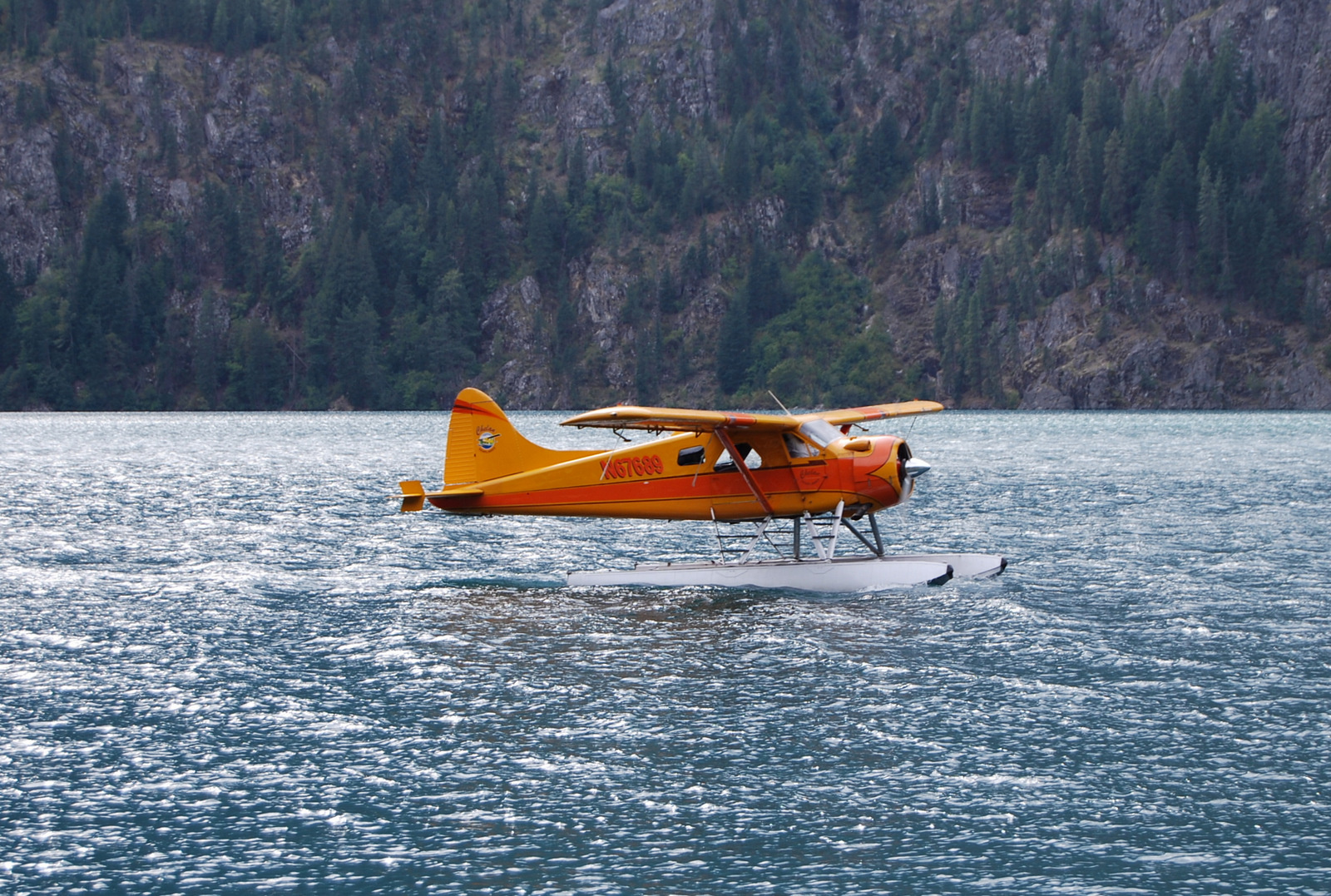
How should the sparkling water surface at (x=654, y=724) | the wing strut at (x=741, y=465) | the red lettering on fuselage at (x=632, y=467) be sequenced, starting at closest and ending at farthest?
the sparkling water surface at (x=654, y=724), the wing strut at (x=741, y=465), the red lettering on fuselage at (x=632, y=467)

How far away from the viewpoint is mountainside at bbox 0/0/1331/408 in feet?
461

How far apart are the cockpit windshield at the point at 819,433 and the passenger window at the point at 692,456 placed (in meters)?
2.14

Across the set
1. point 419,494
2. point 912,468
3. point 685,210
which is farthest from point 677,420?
point 685,210

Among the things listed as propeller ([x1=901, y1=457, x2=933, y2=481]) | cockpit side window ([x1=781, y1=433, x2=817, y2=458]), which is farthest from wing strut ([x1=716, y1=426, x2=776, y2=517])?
propeller ([x1=901, y1=457, x2=933, y2=481])

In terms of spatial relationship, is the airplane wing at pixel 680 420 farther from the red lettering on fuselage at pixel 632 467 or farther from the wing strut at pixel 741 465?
the red lettering on fuselage at pixel 632 467

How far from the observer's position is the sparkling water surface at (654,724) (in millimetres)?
11281

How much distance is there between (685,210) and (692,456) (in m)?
153

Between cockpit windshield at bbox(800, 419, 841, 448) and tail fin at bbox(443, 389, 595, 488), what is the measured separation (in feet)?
17.0

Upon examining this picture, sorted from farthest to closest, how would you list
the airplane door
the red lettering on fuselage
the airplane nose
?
1. the red lettering on fuselage
2. the airplane door
3. the airplane nose

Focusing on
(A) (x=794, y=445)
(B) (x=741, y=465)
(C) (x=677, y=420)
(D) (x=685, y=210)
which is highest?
(D) (x=685, y=210)

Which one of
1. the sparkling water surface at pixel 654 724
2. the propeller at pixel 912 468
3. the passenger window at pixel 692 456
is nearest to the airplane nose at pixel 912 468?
the propeller at pixel 912 468

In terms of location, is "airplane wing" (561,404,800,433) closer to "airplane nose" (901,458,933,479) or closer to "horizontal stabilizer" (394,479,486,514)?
"airplane nose" (901,458,933,479)

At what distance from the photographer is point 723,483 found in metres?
24.5

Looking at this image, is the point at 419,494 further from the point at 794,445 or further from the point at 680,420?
the point at 794,445
